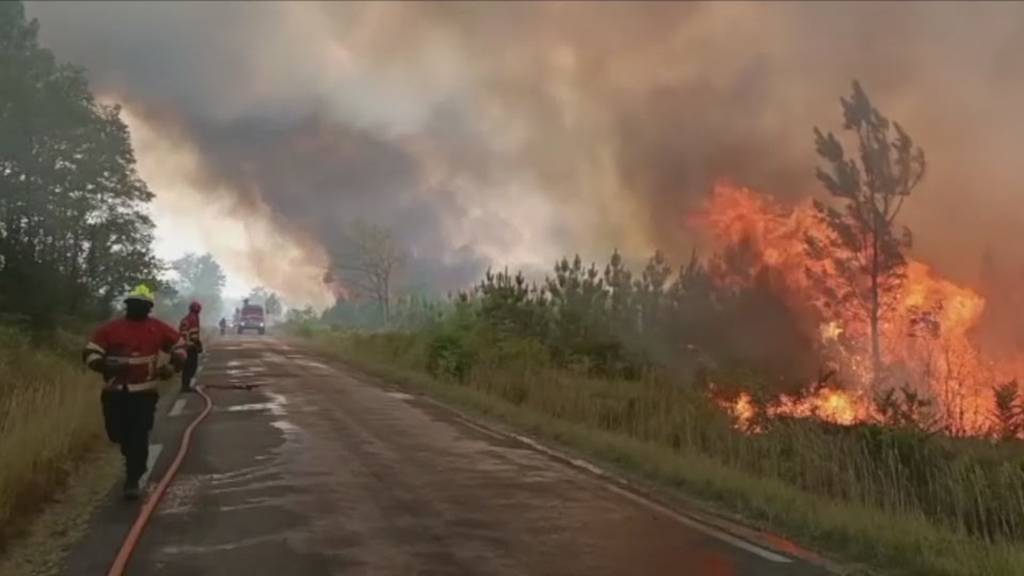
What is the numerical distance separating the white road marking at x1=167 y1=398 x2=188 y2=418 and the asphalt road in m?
1.96

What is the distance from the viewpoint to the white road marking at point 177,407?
14.1m

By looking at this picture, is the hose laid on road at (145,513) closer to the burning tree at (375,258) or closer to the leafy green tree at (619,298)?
the leafy green tree at (619,298)

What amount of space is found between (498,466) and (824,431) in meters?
4.82

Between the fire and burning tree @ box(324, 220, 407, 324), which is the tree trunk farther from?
burning tree @ box(324, 220, 407, 324)

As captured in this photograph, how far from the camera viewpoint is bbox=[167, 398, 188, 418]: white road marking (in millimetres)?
14055

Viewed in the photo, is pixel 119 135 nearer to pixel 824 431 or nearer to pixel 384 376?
pixel 384 376

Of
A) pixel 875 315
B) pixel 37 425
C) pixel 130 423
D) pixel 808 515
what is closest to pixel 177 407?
A: pixel 37 425

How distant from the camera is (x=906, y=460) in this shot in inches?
427

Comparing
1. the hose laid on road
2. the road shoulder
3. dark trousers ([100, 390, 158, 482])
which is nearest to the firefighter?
dark trousers ([100, 390, 158, 482])

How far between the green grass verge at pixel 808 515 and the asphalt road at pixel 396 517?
24.4 inches

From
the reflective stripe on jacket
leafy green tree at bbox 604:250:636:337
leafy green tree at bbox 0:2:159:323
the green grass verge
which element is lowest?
the green grass verge

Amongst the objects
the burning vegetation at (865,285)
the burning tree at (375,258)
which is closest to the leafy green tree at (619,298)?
the burning vegetation at (865,285)

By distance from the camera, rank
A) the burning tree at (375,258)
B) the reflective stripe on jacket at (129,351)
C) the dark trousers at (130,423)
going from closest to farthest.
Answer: the reflective stripe on jacket at (129,351)
the dark trousers at (130,423)
the burning tree at (375,258)

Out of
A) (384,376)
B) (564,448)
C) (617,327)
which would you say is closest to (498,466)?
(564,448)
